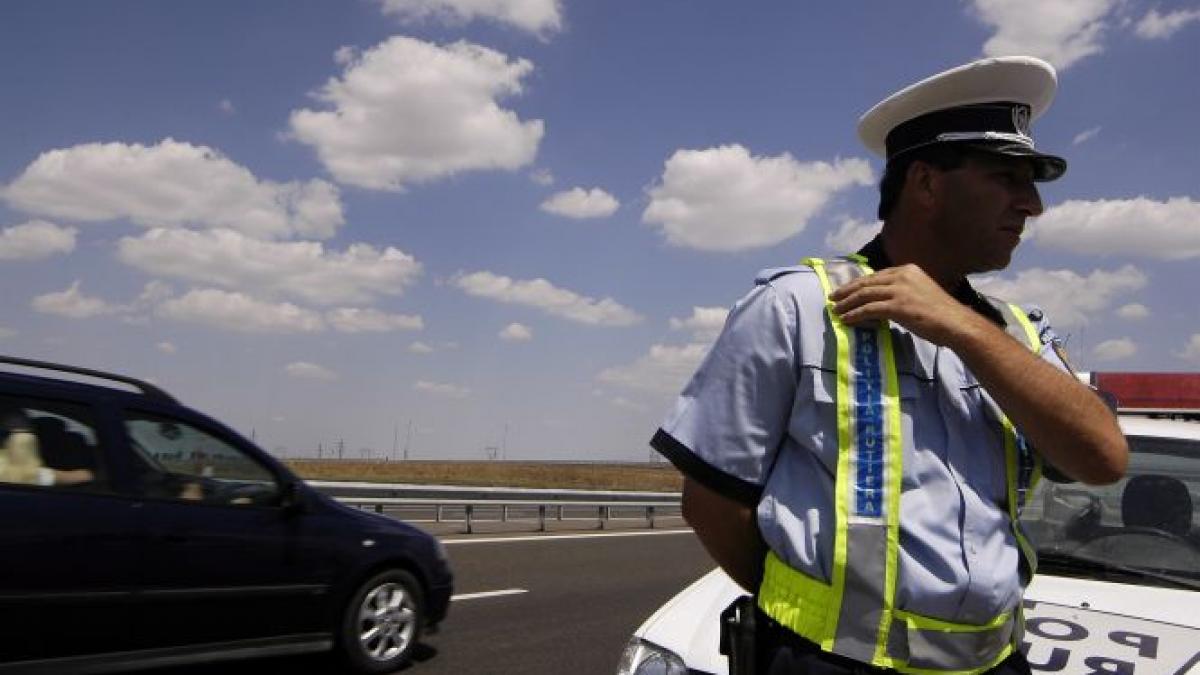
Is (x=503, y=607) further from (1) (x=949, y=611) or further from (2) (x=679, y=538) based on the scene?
(2) (x=679, y=538)

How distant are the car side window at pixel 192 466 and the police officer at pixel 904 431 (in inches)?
171

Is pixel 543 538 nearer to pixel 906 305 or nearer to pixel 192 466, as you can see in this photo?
pixel 192 466

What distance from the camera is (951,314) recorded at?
1615 mm

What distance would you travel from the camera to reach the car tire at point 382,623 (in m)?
6.29

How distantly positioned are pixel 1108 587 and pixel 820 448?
A: 84.3 inches

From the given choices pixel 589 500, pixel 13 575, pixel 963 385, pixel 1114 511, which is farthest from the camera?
pixel 589 500

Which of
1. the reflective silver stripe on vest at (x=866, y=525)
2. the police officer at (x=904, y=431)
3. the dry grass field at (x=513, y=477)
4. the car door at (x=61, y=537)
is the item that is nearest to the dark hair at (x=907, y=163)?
the police officer at (x=904, y=431)

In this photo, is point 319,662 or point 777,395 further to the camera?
point 319,662

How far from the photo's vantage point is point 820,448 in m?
1.65

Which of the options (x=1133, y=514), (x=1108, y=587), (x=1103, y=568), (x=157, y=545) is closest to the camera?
(x=1108, y=587)

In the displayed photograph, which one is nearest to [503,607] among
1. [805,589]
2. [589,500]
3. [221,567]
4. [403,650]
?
[403,650]

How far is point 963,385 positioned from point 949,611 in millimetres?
394

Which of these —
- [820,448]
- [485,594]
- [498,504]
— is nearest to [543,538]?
[498,504]

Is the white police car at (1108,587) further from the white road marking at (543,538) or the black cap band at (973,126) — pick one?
the white road marking at (543,538)
